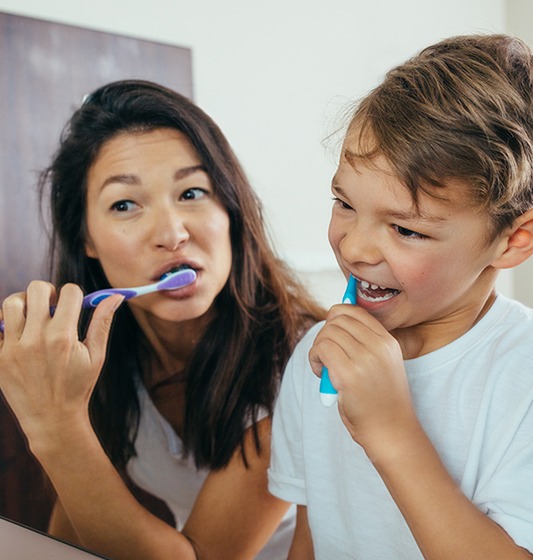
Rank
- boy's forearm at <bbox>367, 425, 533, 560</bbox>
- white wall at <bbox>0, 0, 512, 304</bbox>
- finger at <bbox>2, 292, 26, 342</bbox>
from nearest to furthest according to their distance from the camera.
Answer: boy's forearm at <bbox>367, 425, 533, 560</bbox> < white wall at <bbox>0, 0, 512, 304</bbox> < finger at <bbox>2, 292, 26, 342</bbox>

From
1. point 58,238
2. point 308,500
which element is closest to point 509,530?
point 308,500

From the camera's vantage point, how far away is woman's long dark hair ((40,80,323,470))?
0.70 metres

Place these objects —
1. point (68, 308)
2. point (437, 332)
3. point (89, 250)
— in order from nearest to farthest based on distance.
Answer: point (437, 332)
point (68, 308)
point (89, 250)

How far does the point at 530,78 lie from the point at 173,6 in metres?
0.41

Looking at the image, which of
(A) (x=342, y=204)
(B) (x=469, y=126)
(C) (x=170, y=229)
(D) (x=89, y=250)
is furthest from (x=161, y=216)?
(B) (x=469, y=126)

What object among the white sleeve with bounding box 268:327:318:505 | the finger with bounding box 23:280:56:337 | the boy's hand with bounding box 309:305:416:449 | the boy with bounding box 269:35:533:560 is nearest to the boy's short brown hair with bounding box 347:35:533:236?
the boy with bounding box 269:35:533:560

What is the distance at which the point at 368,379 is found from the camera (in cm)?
47

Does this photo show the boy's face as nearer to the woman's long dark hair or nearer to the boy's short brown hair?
the boy's short brown hair

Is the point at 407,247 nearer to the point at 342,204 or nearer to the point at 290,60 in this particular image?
the point at 342,204

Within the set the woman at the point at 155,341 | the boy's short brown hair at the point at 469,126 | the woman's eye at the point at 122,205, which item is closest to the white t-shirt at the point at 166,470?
the woman at the point at 155,341

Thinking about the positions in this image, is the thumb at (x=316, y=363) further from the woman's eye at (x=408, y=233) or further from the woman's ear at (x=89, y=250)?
the woman's ear at (x=89, y=250)

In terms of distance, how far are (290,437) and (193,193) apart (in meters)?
0.25

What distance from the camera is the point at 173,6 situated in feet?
2.38

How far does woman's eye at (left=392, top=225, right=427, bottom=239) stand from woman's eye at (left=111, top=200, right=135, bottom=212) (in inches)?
12.4
